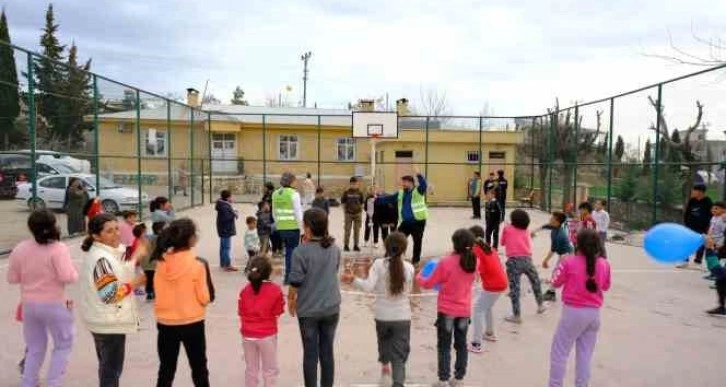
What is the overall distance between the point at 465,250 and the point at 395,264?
62cm

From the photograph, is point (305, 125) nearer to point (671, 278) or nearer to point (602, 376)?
point (671, 278)

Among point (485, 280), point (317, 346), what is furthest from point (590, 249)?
point (317, 346)

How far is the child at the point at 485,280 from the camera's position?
5.30 m

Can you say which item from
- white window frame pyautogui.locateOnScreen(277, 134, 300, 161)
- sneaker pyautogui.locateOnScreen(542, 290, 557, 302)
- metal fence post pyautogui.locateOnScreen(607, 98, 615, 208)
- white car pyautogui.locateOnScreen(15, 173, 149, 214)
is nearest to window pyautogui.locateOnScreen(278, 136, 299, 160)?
white window frame pyautogui.locateOnScreen(277, 134, 300, 161)

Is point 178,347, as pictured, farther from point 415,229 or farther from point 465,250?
point 415,229

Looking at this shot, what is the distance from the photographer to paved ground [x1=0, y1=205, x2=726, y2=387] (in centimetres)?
496

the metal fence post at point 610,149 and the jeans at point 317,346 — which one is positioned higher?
the metal fence post at point 610,149

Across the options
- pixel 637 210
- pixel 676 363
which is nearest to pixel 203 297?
pixel 676 363

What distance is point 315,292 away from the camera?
417cm

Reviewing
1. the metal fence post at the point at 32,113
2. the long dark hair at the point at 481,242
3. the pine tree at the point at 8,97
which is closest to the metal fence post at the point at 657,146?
the long dark hair at the point at 481,242

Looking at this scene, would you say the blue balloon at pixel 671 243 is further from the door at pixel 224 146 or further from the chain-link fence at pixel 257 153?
the door at pixel 224 146

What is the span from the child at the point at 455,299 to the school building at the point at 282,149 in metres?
11.4

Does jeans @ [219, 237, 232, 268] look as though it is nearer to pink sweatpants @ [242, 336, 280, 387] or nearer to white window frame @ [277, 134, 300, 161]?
pink sweatpants @ [242, 336, 280, 387]

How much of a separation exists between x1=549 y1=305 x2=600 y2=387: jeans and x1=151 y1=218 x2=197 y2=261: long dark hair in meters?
2.81
